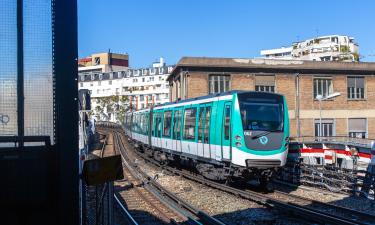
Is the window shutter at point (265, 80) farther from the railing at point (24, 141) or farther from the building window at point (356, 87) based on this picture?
the railing at point (24, 141)

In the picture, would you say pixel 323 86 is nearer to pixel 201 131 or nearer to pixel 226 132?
pixel 201 131

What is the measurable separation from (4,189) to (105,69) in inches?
5960

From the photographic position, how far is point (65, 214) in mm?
3654

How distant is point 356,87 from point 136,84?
300 feet

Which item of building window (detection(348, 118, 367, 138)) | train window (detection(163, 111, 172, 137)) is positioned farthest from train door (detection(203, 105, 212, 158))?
building window (detection(348, 118, 367, 138))

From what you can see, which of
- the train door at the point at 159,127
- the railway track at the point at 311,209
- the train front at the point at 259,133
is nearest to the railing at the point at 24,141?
the railway track at the point at 311,209

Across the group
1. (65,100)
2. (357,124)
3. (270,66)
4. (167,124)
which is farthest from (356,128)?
(65,100)

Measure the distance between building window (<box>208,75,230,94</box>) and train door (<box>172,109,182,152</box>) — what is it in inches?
655

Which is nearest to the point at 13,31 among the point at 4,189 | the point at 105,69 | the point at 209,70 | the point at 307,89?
the point at 4,189

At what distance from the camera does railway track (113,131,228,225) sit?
10391 mm

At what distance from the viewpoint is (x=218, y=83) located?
3775cm

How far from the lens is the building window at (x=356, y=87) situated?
4034 centimetres

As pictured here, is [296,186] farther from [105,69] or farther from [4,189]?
[105,69]

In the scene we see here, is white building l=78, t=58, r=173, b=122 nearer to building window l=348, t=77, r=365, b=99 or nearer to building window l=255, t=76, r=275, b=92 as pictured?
building window l=255, t=76, r=275, b=92
